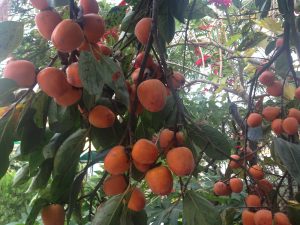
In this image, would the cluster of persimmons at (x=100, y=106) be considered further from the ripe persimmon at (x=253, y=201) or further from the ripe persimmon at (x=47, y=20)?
the ripe persimmon at (x=253, y=201)

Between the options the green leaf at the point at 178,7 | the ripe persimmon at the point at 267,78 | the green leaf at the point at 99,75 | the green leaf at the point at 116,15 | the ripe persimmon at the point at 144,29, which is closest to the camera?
the green leaf at the point at 99,75

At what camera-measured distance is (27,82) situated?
56cm

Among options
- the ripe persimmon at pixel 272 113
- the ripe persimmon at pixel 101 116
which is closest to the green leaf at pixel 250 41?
the ripe persimmon at pixel 272 113

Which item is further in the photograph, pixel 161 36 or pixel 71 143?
pixel 161 36

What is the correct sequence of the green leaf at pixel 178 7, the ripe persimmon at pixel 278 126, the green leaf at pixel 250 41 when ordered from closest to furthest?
1. the green leaf at pixel 178 7
2. the ripe persimmon at pixel 278 126
3. the green leaf at pixel 250 41

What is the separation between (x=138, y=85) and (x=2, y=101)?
0.22 m

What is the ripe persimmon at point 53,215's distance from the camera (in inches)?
24.3

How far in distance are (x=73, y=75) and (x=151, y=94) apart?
120mm

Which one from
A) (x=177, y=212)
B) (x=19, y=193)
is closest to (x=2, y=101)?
(x=177, y=212)

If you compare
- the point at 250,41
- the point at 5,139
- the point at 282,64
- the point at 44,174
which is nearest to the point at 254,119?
the point at 282,64

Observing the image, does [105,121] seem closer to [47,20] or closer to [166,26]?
[47,20]

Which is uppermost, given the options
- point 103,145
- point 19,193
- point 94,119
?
point 94,119

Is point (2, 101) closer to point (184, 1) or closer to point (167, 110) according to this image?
point (167, 110)

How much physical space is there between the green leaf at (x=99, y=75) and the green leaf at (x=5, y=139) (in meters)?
0.17
